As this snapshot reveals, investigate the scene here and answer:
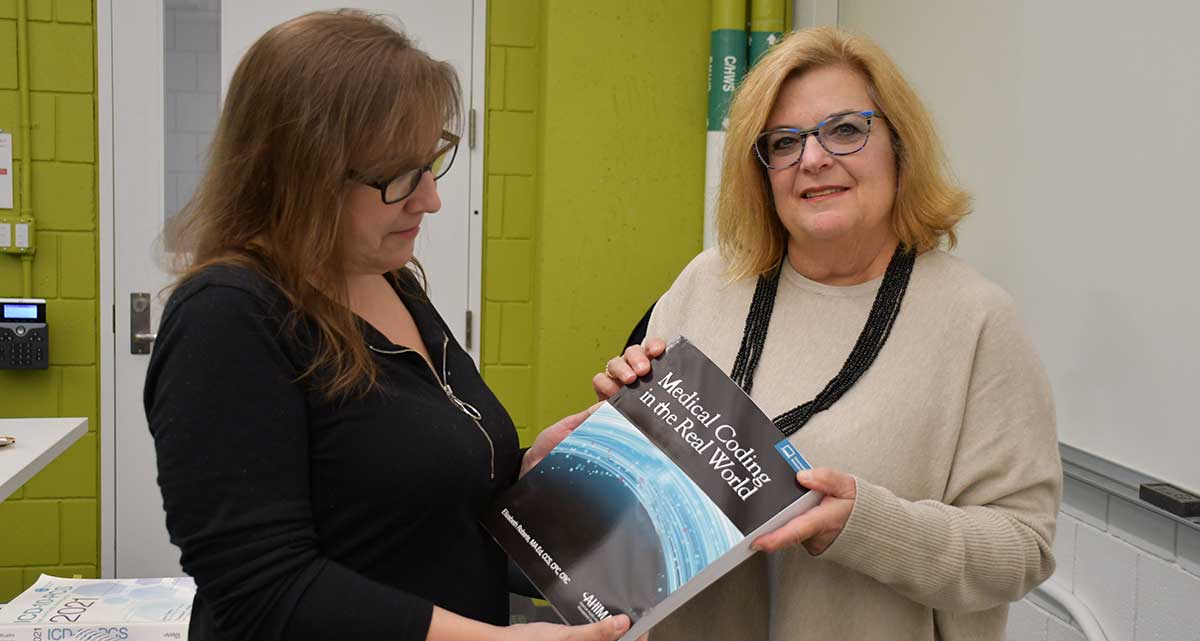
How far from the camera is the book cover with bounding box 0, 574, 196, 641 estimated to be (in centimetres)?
161

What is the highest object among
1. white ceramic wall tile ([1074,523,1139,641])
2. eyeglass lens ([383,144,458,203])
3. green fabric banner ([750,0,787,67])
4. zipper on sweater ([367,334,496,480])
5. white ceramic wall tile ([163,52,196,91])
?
green fabric banner ([750,0,787,67])

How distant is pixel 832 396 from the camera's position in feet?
4.32

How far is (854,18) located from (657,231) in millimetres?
911

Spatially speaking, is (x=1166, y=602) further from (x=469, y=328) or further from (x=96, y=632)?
(x=469, y=328)

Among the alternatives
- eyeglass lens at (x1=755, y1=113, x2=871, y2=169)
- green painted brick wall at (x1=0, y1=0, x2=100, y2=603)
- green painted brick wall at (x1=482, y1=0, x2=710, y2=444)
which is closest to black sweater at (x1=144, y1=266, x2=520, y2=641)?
eyeglass lens at (x1=755, y1=113, x2=871, y2=169)

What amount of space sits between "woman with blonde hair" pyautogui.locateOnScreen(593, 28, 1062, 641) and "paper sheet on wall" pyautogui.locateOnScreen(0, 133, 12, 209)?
2.63 m

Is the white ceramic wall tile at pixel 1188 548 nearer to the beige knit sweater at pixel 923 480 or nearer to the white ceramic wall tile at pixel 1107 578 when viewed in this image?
the white ceramic wall tile at pixel 1107 578

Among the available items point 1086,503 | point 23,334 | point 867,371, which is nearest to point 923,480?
point 867,371

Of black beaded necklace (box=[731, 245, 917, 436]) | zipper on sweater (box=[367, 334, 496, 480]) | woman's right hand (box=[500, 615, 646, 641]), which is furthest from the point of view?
black beaded necklace (box=[731, 245, 917, 436])

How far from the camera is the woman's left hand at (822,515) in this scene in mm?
1127

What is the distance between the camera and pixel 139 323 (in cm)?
333

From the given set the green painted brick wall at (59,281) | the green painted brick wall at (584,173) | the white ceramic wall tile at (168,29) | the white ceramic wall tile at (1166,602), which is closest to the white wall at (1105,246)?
the white ceramic wall tile at (1166,602)

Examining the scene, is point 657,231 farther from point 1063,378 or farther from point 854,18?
point 1063,378

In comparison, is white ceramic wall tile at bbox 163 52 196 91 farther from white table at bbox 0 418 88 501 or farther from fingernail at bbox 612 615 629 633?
fingernail at bbox 612 615 629 633
